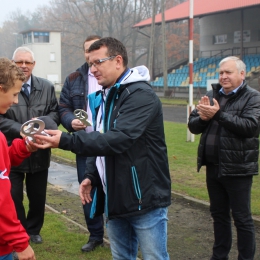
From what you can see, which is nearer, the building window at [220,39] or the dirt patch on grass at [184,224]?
the dirt patch on grass at [184,224]

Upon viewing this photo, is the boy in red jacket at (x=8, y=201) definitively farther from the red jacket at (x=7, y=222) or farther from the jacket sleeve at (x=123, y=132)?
the jacket sleeve at (x=123, y=132)

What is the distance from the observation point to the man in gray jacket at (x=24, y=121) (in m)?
4.93

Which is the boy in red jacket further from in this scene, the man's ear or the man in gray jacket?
the man in gray jacket

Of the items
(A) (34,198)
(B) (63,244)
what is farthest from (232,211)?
(A) (34,198)

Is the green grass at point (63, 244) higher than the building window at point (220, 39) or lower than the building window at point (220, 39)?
lower

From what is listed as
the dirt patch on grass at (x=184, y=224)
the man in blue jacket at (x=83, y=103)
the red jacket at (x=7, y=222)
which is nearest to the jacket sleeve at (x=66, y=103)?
the man in blue jacket at (x=83, y=103)

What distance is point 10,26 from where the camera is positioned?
98000 millimetres

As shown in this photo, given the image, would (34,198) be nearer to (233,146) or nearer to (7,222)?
(233,146)

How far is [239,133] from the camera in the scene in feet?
14.0

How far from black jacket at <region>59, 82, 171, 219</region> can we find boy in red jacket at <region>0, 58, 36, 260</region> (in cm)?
41

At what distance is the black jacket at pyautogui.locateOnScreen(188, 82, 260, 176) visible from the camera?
4.24m

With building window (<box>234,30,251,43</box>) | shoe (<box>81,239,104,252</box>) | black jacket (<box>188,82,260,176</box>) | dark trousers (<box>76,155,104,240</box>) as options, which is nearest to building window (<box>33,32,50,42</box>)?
building window (<box>234,30,251,43</box>)

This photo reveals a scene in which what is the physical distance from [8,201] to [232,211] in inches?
94.8

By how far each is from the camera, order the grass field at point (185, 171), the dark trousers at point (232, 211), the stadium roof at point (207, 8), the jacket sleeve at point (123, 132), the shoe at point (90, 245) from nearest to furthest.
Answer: the jacket sleeve at point (123, 132) → the dark trousers at point (232, 211) → the shoe at point (90, 245) → the grass field at point (185, 171) → the stadium roof at point (207, 8)
